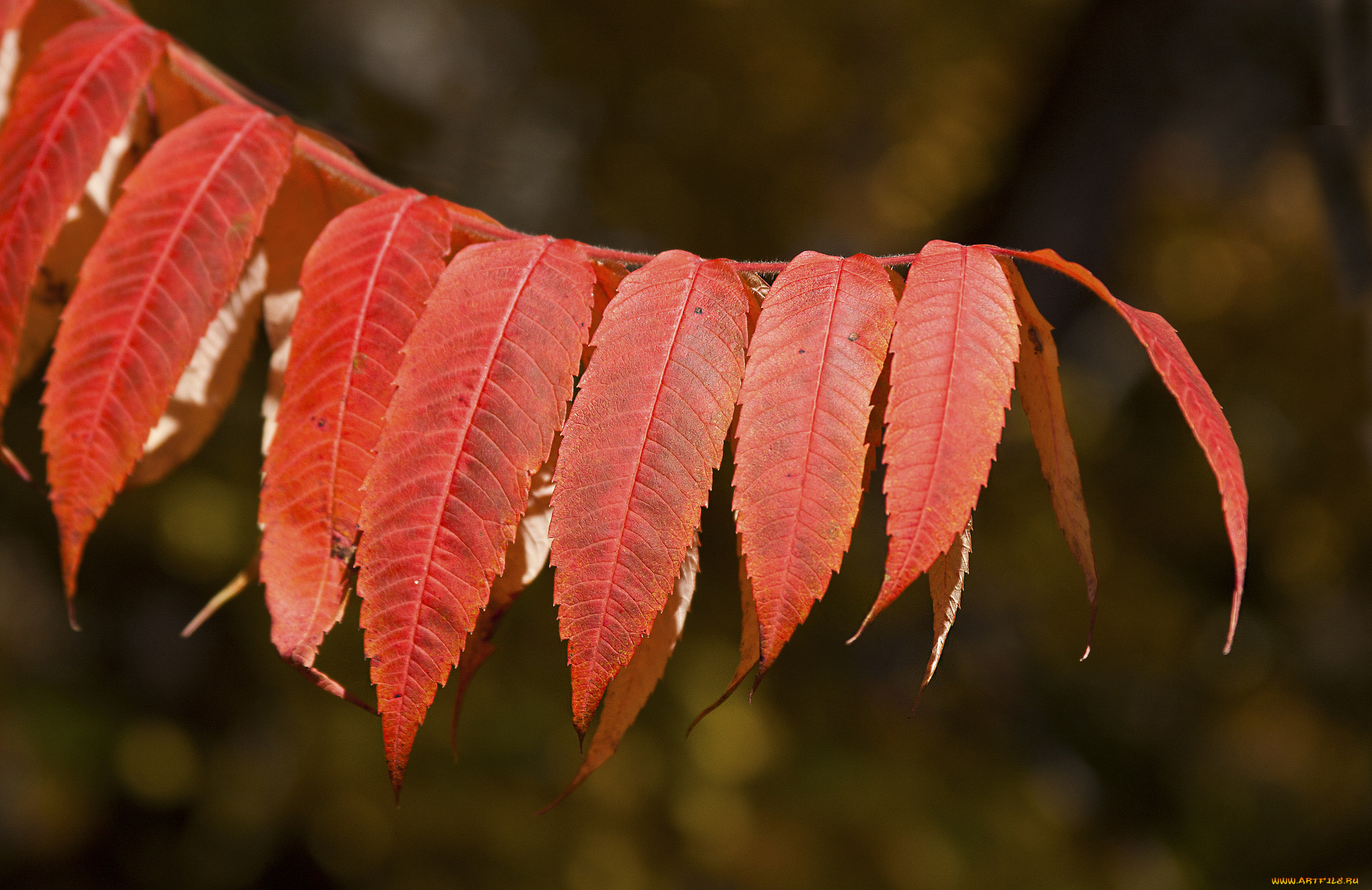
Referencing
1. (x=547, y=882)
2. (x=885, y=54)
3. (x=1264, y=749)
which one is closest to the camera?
(x=547, y=882)

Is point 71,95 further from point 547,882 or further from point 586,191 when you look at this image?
point 547,882

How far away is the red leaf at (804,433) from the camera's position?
0.73 metres

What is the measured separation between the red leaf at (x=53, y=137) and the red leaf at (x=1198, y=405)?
3.53 feet

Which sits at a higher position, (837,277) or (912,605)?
(837,277)

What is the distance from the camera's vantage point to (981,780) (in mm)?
3854

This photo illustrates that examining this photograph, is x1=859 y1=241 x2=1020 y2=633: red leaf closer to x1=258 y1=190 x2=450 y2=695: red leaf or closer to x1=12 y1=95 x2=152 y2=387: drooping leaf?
x1=258 y1=190 x2=450 y2=695: red leaf

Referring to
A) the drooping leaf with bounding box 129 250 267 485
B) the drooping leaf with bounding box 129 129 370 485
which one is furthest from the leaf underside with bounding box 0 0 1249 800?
the drooping leaf with bounding box 129 250 267 485

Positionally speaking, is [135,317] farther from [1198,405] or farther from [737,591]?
[737,591]

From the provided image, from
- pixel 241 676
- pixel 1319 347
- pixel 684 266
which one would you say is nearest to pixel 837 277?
pixel 684 266

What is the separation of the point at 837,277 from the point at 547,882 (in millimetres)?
3703

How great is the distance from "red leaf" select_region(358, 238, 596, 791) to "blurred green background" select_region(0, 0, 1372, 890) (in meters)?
2.40

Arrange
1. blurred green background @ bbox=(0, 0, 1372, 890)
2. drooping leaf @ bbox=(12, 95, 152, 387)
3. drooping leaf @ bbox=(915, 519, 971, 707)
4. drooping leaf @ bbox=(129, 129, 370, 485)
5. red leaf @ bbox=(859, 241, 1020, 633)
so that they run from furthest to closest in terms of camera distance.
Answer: blurred green background @ bbox=(0, 0, 1372, 890) < drooping leaf @ bbox=(12, 95, 152, 387) < drooping leaf @ bbox=(129, 129, 370, 485) < drooping leaf @ bbox=(915, 519, 971, 707) < red leaf @ bbox=(859, 241, 1020, 633)

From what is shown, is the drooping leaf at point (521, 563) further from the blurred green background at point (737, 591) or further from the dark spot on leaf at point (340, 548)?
the blurred green background at point (737, 591)

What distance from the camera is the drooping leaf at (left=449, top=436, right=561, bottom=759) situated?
3.26 feet
